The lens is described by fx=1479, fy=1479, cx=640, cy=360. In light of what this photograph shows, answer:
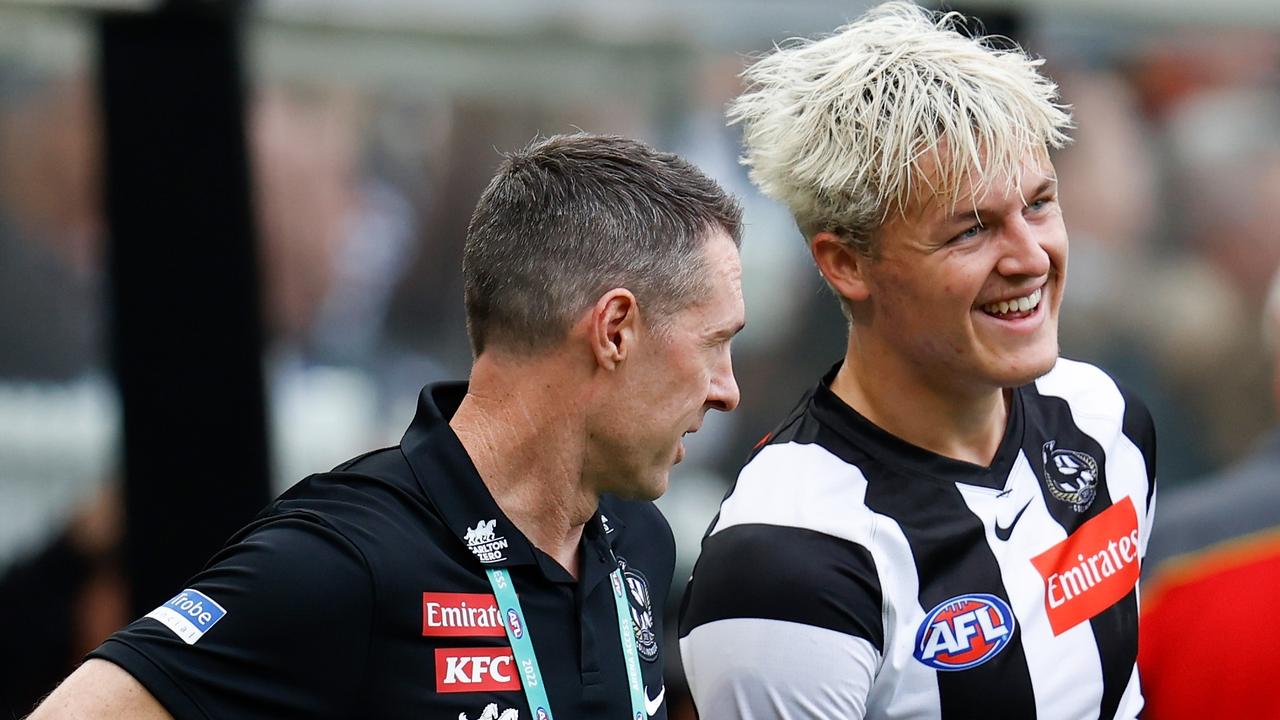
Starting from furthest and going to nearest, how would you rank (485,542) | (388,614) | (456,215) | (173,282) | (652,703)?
(456,215)
(173,282)
(652,703)
(485,542)
(388,614)

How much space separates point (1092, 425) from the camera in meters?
2.38

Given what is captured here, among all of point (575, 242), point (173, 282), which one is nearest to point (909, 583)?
point (575, 242)

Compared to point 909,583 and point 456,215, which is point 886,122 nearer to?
point 909,583

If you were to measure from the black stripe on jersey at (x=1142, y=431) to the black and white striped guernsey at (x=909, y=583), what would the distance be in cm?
13

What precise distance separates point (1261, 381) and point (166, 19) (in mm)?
3627

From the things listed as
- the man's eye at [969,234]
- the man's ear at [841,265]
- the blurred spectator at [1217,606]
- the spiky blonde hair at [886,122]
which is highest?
the spiky blonde hair at [886,122]

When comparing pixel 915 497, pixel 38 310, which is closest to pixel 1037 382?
pixel 915 497

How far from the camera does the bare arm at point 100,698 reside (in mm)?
1509

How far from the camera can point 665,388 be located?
188 centimetres

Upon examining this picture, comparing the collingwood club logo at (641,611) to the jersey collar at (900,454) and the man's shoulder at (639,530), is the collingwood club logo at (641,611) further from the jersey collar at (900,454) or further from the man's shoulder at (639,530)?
the jersey collar at (900,454)

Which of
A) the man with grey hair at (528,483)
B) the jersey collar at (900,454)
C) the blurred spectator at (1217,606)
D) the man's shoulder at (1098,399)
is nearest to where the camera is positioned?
the man with grey hair at (528,483)

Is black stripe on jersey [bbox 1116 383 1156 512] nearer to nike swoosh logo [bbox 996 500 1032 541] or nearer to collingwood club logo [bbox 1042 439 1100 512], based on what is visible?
collingwood club logo [bbox 1042 439 1100 512]

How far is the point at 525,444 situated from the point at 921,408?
65 cm

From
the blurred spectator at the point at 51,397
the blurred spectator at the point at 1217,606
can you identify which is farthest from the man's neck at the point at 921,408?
the blurred spectator at the point at 51,397
